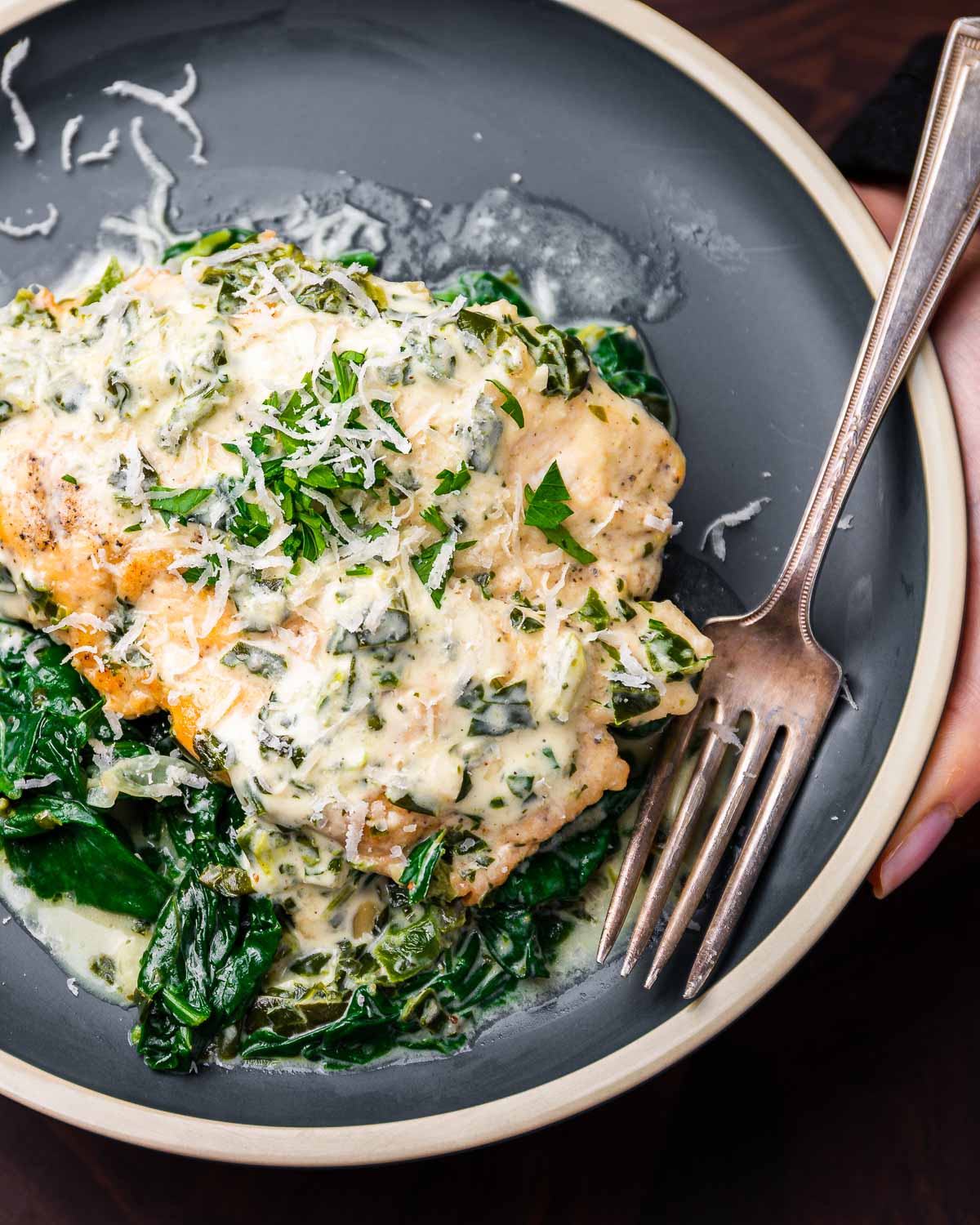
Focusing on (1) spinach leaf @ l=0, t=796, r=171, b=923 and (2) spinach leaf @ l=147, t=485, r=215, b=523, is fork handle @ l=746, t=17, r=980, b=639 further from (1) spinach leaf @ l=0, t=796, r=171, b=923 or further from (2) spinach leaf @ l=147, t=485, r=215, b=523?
(1) spinach leaf @ l=0, t=796, r=171, b=923

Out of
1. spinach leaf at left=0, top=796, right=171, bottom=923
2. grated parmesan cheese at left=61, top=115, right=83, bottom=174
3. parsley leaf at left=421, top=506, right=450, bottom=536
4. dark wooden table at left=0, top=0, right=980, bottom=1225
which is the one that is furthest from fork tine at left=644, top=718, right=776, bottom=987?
grated parmesan cheese at left=61, top=115, right=83, bottom=174

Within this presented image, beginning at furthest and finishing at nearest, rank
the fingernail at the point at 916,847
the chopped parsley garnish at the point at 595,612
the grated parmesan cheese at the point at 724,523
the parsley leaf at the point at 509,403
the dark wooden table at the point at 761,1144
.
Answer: the dark wooden table at the point at 761,1144 < the grated parmesan cheese at the point at 724,523 < the fingernail at the point at 916,847 < the chopped parsley garnish at the point at 595,612 < the parsley leaf at the point at 509,403

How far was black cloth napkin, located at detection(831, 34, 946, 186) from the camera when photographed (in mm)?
4918

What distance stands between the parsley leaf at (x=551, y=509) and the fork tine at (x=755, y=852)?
1.06 m

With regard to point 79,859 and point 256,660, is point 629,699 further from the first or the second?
point 79,859

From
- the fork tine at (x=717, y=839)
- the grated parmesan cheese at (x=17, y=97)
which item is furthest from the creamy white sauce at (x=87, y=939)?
the grated parmesan cheese at (x=17, y=97)

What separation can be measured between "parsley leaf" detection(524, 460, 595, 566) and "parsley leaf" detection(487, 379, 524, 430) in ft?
0.64

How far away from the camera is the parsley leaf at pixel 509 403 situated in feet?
11.6

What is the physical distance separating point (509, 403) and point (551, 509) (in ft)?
1.17

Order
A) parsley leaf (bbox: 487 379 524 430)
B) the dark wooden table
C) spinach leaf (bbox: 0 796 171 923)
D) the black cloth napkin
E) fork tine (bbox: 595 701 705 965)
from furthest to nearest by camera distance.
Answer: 1. the black cloth napkin
2. the dark wooden table
3. spinach leaf (bbox: 0 796 171 923)
4. fork tine (bbox: 595 701 705 965)
5. parsley leaf (bbox: 487 379 524 430)

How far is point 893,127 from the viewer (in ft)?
16.2

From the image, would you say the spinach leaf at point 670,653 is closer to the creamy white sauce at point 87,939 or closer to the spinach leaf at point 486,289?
the spinach leaf at point 486,289

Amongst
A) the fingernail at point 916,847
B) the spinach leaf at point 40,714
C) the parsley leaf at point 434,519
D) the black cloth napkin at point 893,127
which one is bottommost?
the spinach leaf at point 40,714

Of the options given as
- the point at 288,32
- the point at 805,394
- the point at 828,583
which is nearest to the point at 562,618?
the point at 828,583
